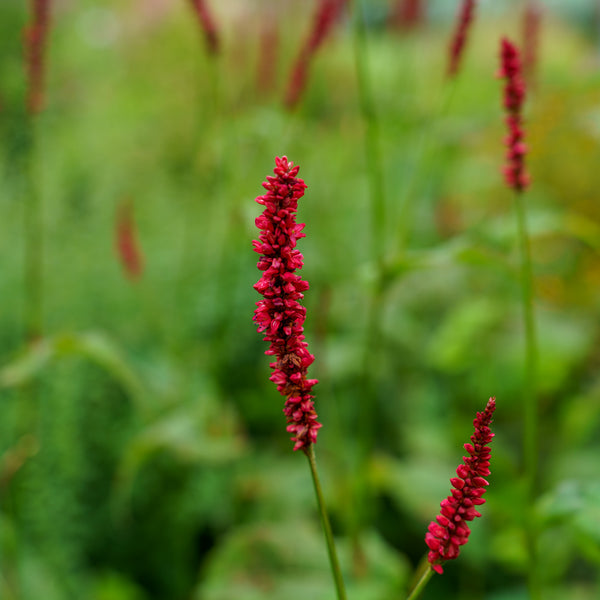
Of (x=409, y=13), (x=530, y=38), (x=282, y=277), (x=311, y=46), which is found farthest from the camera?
(x=409, y=13)

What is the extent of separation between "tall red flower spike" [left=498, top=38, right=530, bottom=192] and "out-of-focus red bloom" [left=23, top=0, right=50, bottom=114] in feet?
2.76

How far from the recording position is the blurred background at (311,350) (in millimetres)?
1559

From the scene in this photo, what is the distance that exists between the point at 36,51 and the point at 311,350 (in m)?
1.29

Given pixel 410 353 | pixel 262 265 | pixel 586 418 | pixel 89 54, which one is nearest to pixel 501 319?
pixel 410 353

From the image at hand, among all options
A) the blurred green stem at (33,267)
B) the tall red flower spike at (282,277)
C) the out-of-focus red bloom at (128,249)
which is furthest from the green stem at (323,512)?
the blurred green stem at (33,267)

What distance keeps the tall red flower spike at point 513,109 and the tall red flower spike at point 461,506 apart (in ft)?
1.52

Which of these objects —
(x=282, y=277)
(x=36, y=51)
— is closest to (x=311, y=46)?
(x=36, y=51)

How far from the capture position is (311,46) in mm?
1437

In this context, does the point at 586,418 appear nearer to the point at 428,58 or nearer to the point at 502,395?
the point at 502,395

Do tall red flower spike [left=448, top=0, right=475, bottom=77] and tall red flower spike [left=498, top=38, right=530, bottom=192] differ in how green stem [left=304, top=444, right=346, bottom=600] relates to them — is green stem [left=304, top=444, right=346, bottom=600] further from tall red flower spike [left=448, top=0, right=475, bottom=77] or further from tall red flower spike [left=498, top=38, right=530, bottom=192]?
tall red flower spike [left=448, top=0, right=475, bottom=77]

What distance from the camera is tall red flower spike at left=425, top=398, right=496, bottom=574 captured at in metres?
0.55

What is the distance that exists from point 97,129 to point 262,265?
4.21m

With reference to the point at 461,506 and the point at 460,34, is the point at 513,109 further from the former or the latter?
the point at 461,506

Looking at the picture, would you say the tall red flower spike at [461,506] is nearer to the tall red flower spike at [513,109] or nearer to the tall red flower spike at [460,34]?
the tall red flower spike at [513,109]
